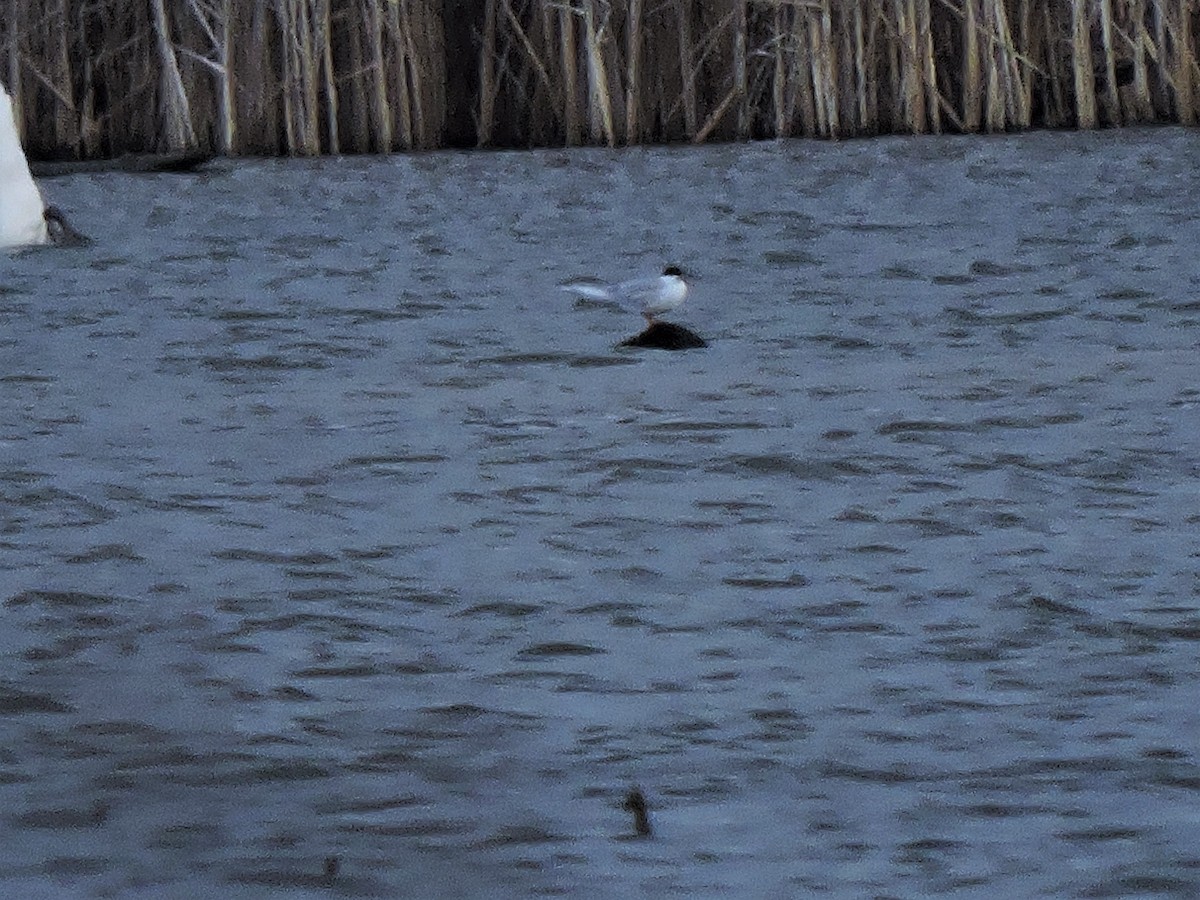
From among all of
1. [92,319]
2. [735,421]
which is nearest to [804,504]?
[735,421]

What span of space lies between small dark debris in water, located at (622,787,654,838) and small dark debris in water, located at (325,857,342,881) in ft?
1.42

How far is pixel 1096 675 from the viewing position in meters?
4.74

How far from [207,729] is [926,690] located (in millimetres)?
1210

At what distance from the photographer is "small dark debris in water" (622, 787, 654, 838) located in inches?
155

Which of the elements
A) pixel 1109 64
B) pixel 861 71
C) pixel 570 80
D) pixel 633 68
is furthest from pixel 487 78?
pixel 1109 64

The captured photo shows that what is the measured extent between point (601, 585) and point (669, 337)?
3748mm

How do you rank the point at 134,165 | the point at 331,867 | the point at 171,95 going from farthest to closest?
the point at 171,95 → the point at 134,165 → the point at 331,867

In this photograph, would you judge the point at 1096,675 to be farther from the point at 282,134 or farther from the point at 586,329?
the point at 282,134

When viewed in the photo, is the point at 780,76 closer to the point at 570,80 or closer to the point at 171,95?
the point at 570,80

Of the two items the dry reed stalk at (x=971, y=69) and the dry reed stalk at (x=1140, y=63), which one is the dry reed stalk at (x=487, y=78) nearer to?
the dry reed stalk at (x=971, y=69)

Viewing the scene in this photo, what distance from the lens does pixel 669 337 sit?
9.23 meters

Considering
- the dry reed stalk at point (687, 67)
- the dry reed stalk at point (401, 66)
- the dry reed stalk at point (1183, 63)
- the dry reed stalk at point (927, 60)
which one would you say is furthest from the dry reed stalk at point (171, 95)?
the dry reed stalk at point (1183, 63)

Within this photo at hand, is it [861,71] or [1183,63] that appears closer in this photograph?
[861,71]

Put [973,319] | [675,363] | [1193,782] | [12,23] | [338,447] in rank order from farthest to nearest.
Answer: [12,23]
[973,319]
[675,363]
[338,447]
[1193,782]
